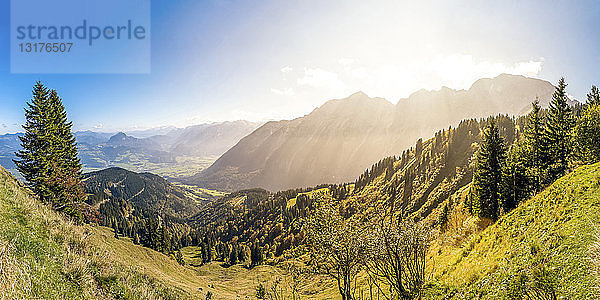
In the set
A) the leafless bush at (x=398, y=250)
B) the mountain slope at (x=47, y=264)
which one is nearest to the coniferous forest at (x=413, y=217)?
the leafless bush at (x=398, y=250)

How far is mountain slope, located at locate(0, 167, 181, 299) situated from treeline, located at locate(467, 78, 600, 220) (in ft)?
175

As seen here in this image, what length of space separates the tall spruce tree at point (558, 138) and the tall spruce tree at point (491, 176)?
12167mm

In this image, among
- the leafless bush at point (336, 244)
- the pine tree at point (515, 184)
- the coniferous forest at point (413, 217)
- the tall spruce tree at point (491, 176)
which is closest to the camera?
the coniferous forest at point (413, 217)

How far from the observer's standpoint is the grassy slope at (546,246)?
35.4 feet

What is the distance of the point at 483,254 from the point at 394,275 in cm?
981

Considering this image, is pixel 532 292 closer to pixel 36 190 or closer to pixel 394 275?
pixel 394 275

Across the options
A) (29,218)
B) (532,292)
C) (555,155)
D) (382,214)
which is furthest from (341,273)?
(555,155)

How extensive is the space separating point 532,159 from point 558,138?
6.00m

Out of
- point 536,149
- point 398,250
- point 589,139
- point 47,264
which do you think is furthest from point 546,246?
point 536,149

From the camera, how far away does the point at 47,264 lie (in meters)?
10.5

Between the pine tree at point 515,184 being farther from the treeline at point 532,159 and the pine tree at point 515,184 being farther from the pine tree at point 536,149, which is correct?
the pine tree at point 536,149

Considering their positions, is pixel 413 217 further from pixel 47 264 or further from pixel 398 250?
pixel 47 264

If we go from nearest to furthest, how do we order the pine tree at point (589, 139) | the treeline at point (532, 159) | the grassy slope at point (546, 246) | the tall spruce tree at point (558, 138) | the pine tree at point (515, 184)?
the grassy slope at point (546, 246) → the pine tree at point (589, 139) → the treeline at point (532, 159) → the pine tree at point (515, 184) → the tall spruce tree at point (558, 138)

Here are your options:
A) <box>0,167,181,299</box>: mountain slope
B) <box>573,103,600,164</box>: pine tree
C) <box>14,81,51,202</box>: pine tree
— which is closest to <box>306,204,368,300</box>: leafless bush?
<box>0,167,181,299</box>: mountain slope
